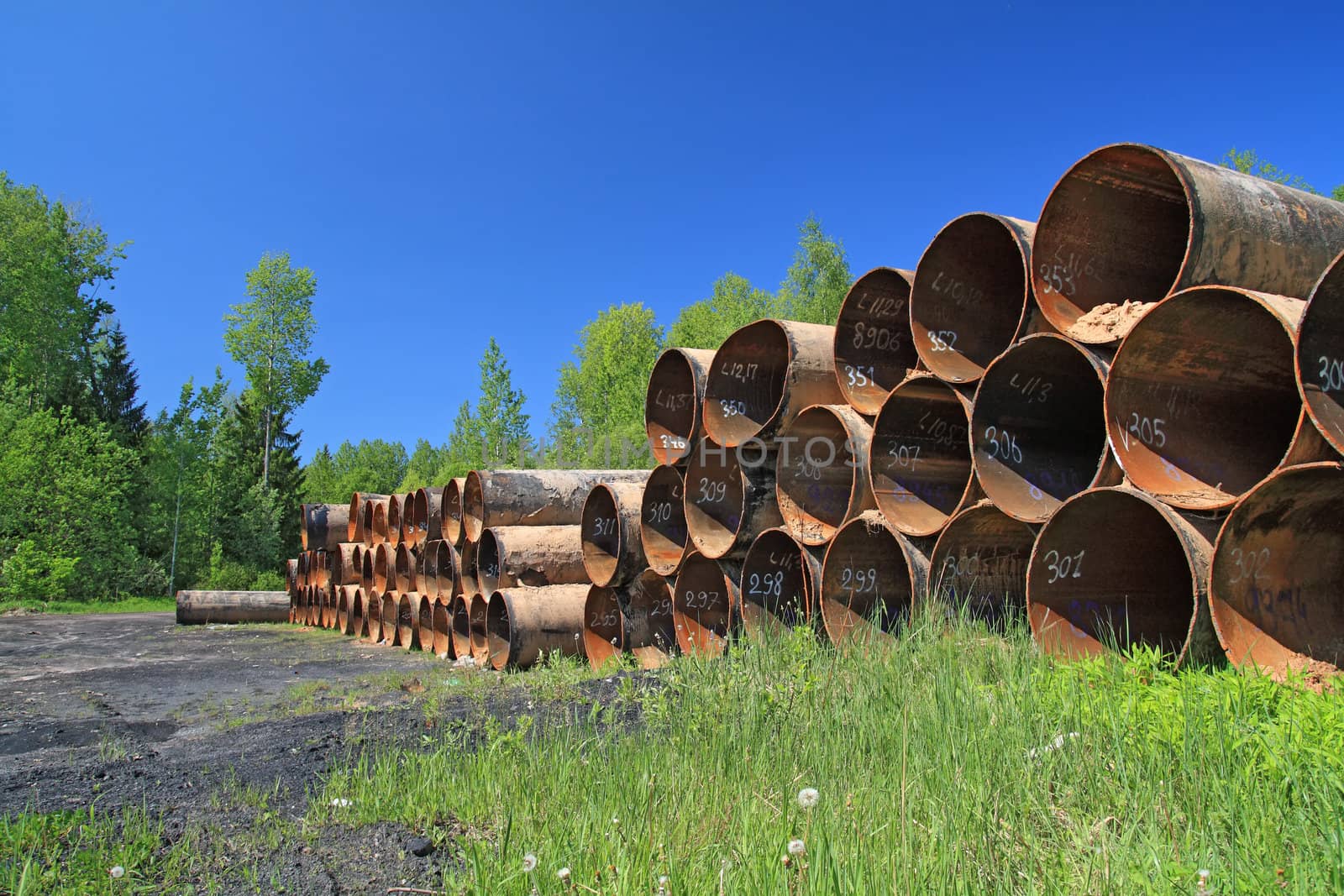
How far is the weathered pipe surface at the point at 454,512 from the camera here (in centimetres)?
887

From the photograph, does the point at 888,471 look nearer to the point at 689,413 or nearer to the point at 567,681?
the point at 689,413

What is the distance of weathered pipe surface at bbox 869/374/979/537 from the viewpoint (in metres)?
4.04

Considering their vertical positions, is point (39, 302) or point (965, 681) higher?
point (39, 302)

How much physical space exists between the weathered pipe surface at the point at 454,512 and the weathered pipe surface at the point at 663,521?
3.31 metres

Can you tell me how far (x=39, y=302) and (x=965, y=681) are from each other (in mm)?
33701

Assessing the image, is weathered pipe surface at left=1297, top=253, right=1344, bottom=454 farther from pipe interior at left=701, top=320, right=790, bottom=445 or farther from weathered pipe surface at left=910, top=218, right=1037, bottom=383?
pipe interior at left=701, top=320, right=790, bottom=445

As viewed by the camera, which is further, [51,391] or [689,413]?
[51,391]

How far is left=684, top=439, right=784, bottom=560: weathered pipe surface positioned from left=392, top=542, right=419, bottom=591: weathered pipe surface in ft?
19.4

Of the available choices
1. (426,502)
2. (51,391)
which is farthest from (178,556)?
(426,502)

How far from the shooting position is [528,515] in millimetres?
8109

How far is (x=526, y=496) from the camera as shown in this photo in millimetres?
8156

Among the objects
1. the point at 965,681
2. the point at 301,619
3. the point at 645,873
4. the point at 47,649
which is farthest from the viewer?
the point at 301,619

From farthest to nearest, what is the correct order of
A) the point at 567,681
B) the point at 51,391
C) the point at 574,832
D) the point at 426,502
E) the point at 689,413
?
the point at 51,391 → the point at 426,502 → the point at 689,413 → the point at 567,681 → the point at 574,832

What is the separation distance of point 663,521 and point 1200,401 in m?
4.02
